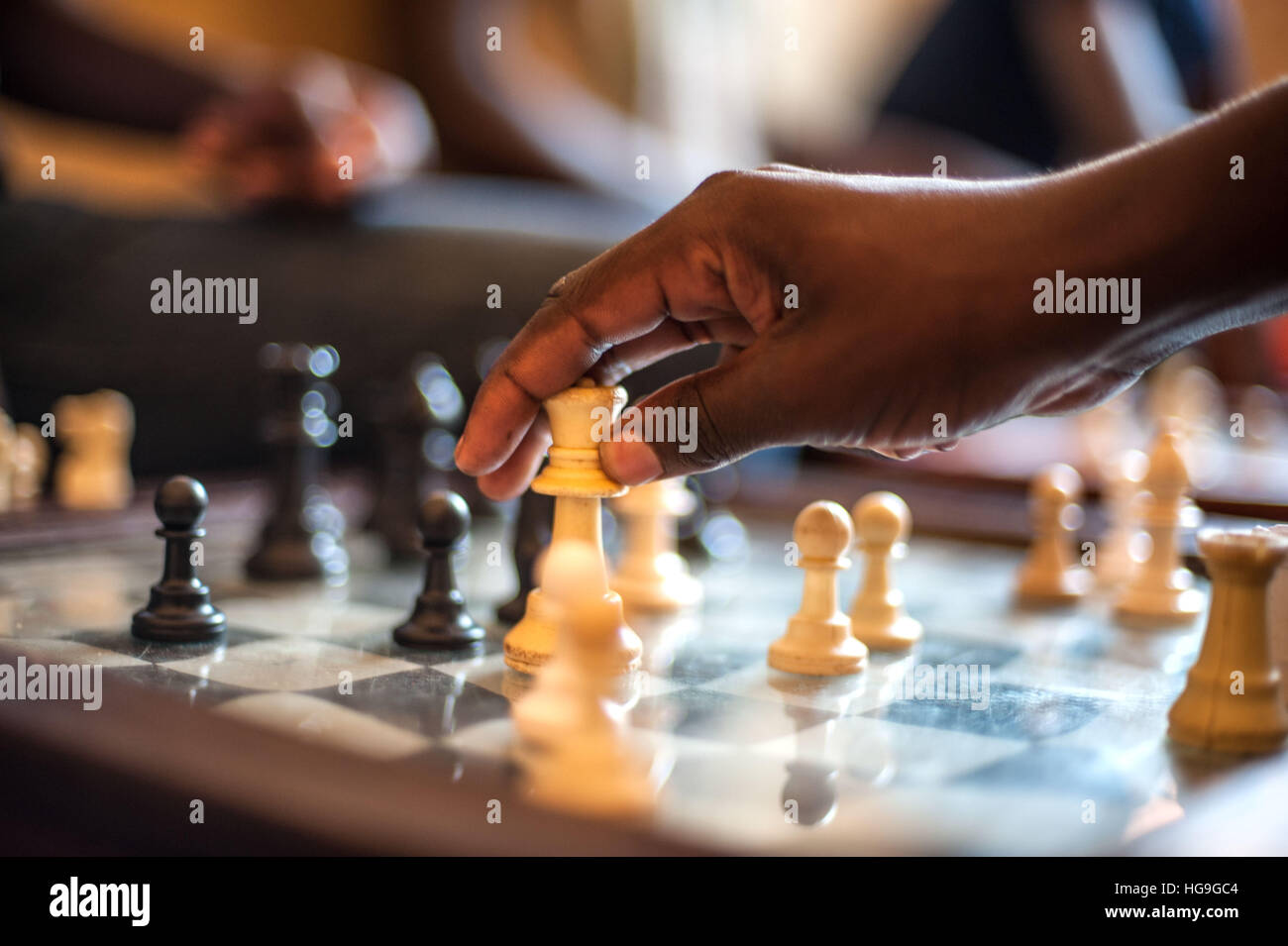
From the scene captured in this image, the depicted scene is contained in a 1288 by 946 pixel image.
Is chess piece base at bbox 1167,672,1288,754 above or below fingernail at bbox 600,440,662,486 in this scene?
below

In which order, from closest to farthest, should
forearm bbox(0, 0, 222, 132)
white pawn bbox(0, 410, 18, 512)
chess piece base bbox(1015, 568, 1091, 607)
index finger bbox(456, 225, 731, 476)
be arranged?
index finger bbox(456, 225, 731, 476), chess piece base bbox(1015, 568, 1091, 607), white pawn bbox(0, 410, 18, 512), forearm bbox(0, 0, 222, 132)

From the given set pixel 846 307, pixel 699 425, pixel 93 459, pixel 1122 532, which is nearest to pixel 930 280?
pixel 846 307

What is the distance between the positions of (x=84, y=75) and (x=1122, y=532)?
3.13 metres

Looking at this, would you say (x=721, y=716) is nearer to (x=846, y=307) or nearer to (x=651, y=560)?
(x=846, y=307)

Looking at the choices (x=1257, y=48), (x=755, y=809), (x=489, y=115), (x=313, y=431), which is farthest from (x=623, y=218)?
(x=1257, y=48)

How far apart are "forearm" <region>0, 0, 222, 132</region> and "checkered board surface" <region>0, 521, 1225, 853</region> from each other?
2149 millimetres

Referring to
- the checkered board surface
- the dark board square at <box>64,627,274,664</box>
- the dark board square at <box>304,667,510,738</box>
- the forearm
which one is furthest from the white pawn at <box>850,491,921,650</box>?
the forearm

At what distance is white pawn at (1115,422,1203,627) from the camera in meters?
1.53

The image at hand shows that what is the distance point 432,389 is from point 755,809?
4.52ft

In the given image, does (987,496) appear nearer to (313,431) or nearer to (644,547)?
(644,547)

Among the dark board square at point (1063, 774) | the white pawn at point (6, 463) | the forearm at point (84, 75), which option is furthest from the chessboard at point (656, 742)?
the forearm at point (84, 75)

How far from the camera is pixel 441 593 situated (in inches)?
51.7

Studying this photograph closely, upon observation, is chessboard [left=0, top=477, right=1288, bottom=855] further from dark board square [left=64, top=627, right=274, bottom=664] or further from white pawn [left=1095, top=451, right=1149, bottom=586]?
white pawn [left=1095, top=451, right=1149, bottom=586]

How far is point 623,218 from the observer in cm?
350
